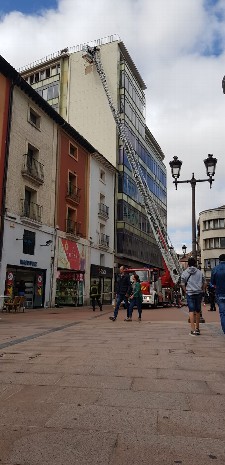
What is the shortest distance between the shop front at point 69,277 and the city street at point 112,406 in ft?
61.8

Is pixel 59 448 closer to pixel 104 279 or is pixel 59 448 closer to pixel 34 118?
pixel 34 118

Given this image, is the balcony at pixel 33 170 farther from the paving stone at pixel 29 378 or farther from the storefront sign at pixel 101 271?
the paving stone at pixel 29 378

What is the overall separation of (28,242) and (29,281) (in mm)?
2382

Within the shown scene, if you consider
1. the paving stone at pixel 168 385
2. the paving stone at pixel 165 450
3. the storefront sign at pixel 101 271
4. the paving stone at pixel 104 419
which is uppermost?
the storefront sign at pixel 101 271

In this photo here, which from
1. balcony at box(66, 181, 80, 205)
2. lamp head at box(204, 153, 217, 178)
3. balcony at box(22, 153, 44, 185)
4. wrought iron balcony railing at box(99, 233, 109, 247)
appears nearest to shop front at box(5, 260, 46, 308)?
balcony at box(22, 153, 44, 185)

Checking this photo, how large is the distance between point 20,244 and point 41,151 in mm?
6591

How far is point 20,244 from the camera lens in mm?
20859

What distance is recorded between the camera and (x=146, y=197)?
111 ft

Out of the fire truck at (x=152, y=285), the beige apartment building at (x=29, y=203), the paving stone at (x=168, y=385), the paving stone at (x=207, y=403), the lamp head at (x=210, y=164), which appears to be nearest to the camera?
the paving stone at (x=207, y=403)

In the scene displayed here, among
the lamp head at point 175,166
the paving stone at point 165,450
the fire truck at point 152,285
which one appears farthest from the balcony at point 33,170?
the paving stone at point 165,450

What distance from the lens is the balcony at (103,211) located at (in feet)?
104

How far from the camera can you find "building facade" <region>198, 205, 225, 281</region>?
61.4 meters

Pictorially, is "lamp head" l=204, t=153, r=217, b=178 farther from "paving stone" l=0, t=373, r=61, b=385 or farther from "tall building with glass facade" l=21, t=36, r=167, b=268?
"tall building with glass facade" l=21, t=36, r=167, b=268

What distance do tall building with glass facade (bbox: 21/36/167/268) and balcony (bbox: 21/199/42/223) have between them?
13.6m
